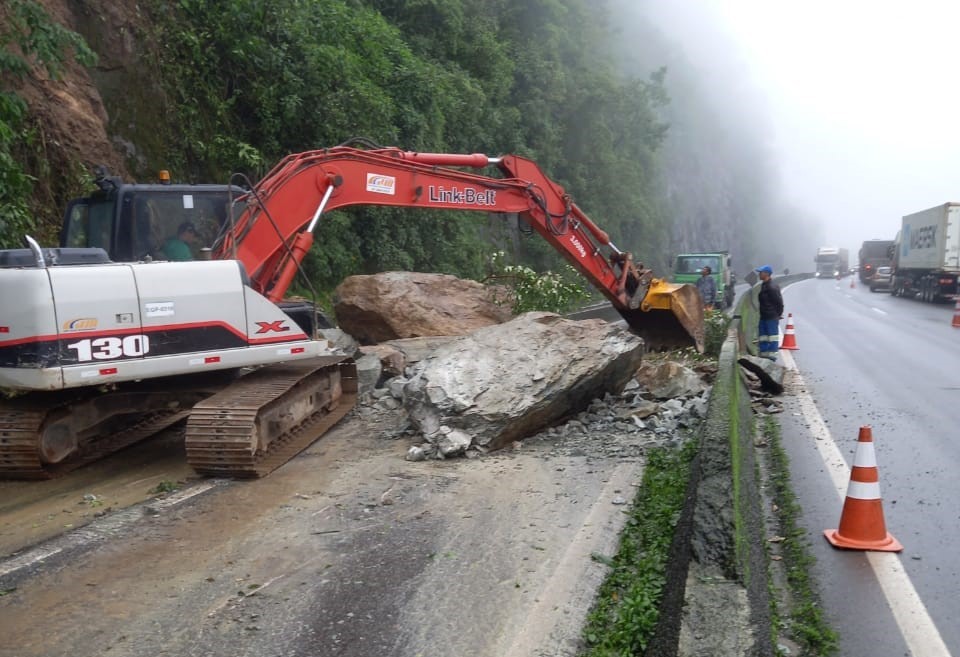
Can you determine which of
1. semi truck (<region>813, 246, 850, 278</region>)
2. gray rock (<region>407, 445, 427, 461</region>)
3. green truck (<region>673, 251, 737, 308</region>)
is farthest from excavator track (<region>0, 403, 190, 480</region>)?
semi truck (<region>813, 246, 850, 278</region>)

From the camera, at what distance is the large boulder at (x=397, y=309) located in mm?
12242

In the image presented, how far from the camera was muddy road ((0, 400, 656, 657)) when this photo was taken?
416 cm

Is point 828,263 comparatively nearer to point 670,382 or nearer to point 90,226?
point 670,382

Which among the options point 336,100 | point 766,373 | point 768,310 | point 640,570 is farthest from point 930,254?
point 640,570

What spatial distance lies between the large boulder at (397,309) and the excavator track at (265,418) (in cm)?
297

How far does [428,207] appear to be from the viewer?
9.98m

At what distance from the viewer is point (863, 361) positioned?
14344mm

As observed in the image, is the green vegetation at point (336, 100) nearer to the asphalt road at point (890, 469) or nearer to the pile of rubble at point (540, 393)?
the pile of rubble at point (540, 393)

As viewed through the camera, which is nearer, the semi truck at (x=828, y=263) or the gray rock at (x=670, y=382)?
the gray rock at (x=670, y=382)

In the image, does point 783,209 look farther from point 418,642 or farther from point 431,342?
point 418,642

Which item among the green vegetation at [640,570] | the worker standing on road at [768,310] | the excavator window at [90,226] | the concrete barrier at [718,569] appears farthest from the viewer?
the worker standing on road at [768,310]

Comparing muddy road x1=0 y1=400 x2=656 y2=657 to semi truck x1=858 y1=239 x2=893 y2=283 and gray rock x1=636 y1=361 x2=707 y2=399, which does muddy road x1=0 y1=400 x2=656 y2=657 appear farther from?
semi truck x1=858 y1=239 x2=893 y2=283

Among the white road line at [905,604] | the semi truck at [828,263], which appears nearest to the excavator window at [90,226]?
the white road line at [905,604]

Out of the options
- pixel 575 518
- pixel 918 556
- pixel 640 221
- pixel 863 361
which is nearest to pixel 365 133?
pixel 863 361
